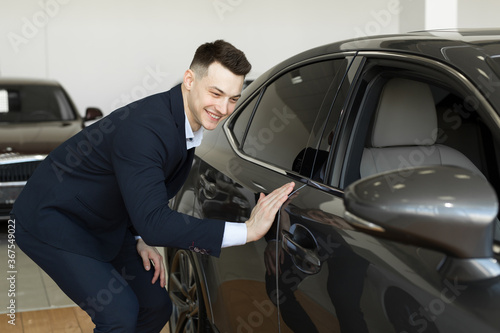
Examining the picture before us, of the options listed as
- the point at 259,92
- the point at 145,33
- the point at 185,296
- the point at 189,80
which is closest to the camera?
the point at 189,80

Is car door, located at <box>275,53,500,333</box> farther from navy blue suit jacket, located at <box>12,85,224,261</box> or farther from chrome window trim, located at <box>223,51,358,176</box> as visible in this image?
navy blue suit jacket, located at <box>12,85,224,261</box>

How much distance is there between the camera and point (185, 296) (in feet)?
9.17

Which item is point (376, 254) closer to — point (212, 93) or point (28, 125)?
point (212, 93)

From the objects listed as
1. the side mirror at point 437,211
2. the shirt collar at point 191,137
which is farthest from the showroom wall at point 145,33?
the side mirror at point 437,211

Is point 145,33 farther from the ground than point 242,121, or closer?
farther from the ground

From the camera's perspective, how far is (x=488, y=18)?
11945mm

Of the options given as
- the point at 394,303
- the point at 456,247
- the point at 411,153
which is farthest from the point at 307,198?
the point at 456,247

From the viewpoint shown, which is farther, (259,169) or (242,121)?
(242,121)

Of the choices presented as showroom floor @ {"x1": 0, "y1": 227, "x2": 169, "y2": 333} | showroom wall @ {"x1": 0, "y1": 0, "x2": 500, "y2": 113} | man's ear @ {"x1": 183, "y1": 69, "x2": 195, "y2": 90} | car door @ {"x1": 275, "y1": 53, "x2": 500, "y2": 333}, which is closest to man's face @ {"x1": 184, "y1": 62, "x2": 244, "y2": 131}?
man's ear @ {"x1": 183, "y1": 69, "x2": 195, "y2": 90}

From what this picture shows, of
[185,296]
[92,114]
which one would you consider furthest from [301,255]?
[92,114]

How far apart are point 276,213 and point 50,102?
5.28 m

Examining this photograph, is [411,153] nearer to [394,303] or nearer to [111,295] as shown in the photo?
[394,303]

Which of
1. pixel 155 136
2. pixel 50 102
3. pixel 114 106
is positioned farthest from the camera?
pixel 114 106

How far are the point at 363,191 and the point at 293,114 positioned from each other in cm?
99
